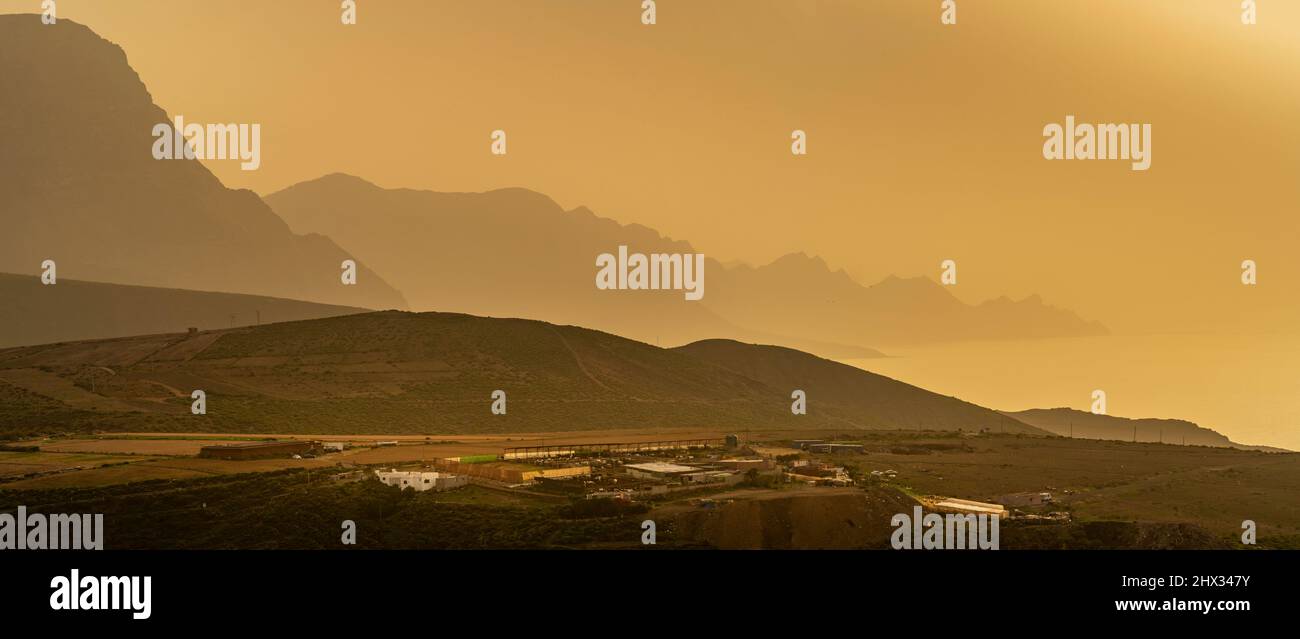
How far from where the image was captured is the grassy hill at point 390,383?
90938 mm

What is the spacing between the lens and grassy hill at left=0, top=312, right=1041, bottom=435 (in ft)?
298

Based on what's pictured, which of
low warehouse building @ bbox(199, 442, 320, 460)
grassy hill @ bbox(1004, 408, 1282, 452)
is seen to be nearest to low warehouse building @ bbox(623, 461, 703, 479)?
low warehouse building @ bbox(199, 442, 320, 460)

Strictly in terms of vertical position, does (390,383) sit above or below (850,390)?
above

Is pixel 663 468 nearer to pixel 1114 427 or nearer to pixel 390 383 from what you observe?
pixel 390 383

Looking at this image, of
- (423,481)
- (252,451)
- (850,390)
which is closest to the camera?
(423,481)

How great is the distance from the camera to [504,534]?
157 ft

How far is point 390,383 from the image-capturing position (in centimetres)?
10850

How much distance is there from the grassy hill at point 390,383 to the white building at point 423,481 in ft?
113

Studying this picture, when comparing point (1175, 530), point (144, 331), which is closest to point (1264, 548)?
point (1175, 530)

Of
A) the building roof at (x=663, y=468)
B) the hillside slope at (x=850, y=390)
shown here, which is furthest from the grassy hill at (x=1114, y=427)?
the building roof at (x=663, y=468)

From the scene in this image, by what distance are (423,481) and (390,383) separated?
181ft

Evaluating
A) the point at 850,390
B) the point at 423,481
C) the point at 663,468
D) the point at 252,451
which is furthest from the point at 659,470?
the point at 850,390

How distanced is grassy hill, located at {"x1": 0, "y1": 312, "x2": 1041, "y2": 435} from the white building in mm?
34361

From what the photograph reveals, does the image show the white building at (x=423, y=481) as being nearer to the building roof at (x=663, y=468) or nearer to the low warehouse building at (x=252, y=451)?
the building roof at (x=663, y=468)
